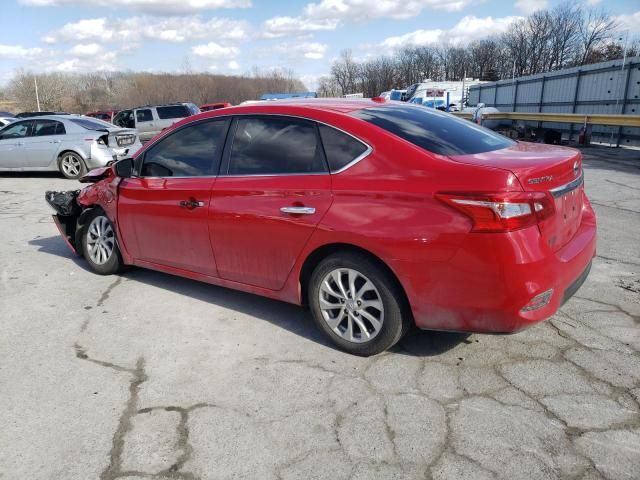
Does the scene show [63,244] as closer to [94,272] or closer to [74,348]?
[94,272]

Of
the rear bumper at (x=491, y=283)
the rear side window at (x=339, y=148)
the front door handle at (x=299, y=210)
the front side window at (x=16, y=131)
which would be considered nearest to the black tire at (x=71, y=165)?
the front side window at (x=16, y=131)

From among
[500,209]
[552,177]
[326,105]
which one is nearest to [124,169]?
[326,105]

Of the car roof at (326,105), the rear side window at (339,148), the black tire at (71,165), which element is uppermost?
the car roof at (326,105)

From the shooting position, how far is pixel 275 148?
3609 mm

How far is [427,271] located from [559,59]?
285 feet

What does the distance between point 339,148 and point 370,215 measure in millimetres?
540

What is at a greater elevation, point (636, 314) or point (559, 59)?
point (559, 59)

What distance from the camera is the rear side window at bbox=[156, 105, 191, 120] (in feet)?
68.2

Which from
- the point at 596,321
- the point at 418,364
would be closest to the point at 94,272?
the point at 418,364

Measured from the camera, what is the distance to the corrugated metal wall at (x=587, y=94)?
16.3m

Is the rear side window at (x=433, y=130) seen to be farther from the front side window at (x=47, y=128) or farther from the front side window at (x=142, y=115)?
the front side window at (x=142, y=115)

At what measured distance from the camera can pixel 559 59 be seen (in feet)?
253

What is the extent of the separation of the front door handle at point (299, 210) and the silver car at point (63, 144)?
976 centimetres

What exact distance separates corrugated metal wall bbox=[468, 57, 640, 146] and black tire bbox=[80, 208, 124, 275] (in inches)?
592
